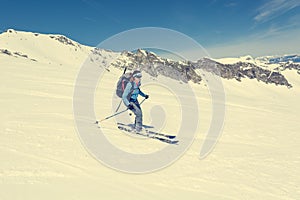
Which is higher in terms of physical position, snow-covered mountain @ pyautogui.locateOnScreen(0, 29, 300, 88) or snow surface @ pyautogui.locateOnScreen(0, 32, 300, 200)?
snow-covered mountain @ pyautogui.locateOnScreen(0, 29, 300, 88)

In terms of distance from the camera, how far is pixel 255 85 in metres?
136

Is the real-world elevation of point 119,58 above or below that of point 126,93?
above

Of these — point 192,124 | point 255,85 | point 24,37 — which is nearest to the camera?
point 192,124

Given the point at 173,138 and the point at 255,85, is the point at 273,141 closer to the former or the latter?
the point at 173,138

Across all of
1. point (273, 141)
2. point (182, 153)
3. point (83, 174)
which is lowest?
point (83, 174)

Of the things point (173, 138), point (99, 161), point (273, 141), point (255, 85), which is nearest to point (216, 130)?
point (273, 141)

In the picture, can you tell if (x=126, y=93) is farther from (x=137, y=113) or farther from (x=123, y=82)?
(x=137, y=113)

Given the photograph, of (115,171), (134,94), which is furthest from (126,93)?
(115,171)

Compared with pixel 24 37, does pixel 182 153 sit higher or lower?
lower

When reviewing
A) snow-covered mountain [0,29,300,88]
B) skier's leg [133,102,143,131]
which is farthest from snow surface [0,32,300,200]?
snow-covered mountain [0,29,300,88]

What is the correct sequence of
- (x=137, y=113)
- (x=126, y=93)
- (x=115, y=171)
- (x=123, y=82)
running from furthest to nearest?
1. (x=137, y=113)
2. (x=123, y=82)
3. (x=126, y=93)
4. (x=115, y=171)

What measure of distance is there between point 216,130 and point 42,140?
9.59 meters

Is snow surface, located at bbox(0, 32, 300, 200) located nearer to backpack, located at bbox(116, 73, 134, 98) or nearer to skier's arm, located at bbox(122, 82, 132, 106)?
skier's arm, located at bbox(122, 82, 132, 106)

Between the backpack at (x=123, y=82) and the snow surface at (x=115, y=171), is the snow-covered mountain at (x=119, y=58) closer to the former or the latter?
the snow surface at (x=115, y=171)
